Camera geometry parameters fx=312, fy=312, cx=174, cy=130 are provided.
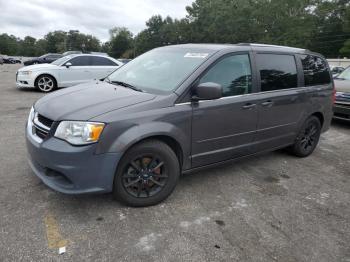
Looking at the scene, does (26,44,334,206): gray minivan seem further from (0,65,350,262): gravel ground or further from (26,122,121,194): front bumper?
(0,65,350,262): gravel ground

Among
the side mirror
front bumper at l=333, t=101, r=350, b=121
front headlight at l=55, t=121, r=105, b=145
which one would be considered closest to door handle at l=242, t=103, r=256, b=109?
the side mirror

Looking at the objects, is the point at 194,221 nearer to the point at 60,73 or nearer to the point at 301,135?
the point at 301,135

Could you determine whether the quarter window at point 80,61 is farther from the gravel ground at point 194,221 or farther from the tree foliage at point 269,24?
the tree foliage at point 269,24

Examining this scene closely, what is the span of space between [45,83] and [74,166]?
8925mm

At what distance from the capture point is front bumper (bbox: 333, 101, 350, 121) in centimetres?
736

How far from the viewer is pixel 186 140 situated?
340 centimetres

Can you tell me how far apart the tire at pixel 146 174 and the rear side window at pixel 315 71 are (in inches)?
111

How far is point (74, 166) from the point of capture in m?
2.82

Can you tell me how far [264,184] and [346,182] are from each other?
1263 millimetres

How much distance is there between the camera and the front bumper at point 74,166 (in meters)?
2.81

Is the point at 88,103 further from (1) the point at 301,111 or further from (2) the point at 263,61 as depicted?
(1) the point at 301,111

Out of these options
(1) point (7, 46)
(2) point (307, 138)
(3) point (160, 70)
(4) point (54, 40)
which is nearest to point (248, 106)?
(3) point (160, 70)

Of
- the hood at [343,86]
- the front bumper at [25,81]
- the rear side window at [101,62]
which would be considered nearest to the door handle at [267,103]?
the hood at [343,86]

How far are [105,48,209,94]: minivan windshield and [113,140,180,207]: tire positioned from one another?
0.69 meters
